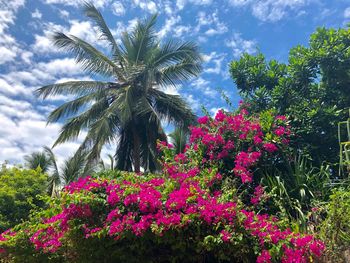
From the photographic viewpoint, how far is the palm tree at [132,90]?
40.3ft

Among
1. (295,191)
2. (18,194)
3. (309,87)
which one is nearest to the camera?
(295,191)

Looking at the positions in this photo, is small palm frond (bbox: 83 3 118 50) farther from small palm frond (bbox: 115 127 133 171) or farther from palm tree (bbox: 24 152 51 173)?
palm tree (bbox: 24 152 51 173)

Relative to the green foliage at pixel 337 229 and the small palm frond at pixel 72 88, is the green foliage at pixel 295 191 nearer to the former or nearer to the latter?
the green foliage at pixel 337 229

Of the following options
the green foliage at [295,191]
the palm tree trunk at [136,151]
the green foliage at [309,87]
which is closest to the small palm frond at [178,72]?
the palm tree trunk at [136,151]

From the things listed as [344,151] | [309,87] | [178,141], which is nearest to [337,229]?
[344,151]

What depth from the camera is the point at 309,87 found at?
8.99 metres

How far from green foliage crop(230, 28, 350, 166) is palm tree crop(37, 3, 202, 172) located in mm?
3653

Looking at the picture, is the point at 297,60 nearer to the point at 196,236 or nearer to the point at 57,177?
the point at 196,236

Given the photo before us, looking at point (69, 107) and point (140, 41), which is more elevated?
point (140, 41)

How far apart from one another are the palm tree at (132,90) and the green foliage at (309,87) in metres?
3.65

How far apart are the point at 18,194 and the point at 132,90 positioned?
5.43 m

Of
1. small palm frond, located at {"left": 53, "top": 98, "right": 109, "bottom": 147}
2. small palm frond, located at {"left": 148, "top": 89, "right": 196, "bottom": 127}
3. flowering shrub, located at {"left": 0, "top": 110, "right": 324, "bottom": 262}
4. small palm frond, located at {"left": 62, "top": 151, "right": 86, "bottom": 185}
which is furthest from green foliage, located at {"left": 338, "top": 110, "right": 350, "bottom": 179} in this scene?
small palm frond, located at {"left": 62, "top": 151, "right": 86, "bottom": 185}

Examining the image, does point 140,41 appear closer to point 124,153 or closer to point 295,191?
point 124,153

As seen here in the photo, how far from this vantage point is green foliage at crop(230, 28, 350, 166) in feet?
26.9
